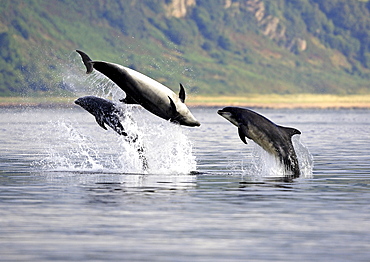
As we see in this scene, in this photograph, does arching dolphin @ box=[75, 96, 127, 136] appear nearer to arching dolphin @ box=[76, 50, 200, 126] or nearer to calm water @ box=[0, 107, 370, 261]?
calm water @ box=[0, 107, 370, 261]

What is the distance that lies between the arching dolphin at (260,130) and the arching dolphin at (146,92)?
6.80ft

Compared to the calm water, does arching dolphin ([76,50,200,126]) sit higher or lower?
higher

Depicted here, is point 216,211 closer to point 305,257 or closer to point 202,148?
point 305,257

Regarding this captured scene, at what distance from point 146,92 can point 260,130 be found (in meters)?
4.18

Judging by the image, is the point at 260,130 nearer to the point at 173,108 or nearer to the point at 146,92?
the point at 173,108

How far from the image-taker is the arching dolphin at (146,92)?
29.1m

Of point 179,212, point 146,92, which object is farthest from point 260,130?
point 179,212

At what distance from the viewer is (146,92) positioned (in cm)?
2945

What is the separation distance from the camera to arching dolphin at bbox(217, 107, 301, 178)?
31.7 meters

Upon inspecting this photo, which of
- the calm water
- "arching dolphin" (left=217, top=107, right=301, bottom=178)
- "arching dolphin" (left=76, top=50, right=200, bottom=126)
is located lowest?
the calm water

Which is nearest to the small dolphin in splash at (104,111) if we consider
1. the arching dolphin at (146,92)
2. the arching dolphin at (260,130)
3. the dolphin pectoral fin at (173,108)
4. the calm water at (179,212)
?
the calm water at (179,212)

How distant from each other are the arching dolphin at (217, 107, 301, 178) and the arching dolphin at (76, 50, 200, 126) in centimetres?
207

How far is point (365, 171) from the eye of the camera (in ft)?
122

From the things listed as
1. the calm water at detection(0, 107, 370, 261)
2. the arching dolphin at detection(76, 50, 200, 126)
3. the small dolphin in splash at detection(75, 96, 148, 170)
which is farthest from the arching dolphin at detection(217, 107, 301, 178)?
the small dolphin in splash at detection(75, 96, 148, 170)
